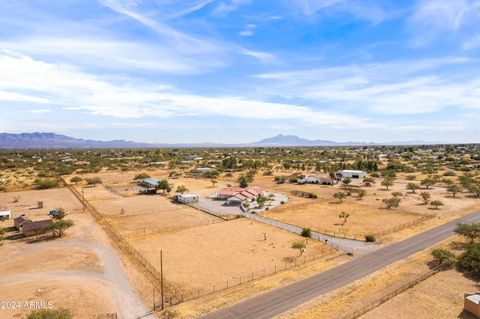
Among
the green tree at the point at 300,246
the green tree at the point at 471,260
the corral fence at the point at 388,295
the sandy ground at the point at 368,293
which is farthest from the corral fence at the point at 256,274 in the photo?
the green tree at the point at 471,260

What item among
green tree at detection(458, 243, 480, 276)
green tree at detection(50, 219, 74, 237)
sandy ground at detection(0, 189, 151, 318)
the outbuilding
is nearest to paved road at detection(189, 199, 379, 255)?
Answer: green tree at detection(458, 243, 480, 276)

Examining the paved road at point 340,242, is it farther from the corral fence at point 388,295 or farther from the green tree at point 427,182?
the green tree at point 427,182

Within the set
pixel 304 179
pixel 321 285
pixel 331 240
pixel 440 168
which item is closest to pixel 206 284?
pixel 321 285

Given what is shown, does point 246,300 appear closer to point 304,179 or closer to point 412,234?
point 412,234

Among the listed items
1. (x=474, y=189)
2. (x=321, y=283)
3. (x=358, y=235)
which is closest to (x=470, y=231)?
(x=358, y=235)

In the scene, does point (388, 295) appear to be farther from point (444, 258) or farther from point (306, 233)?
point (306, 233)
